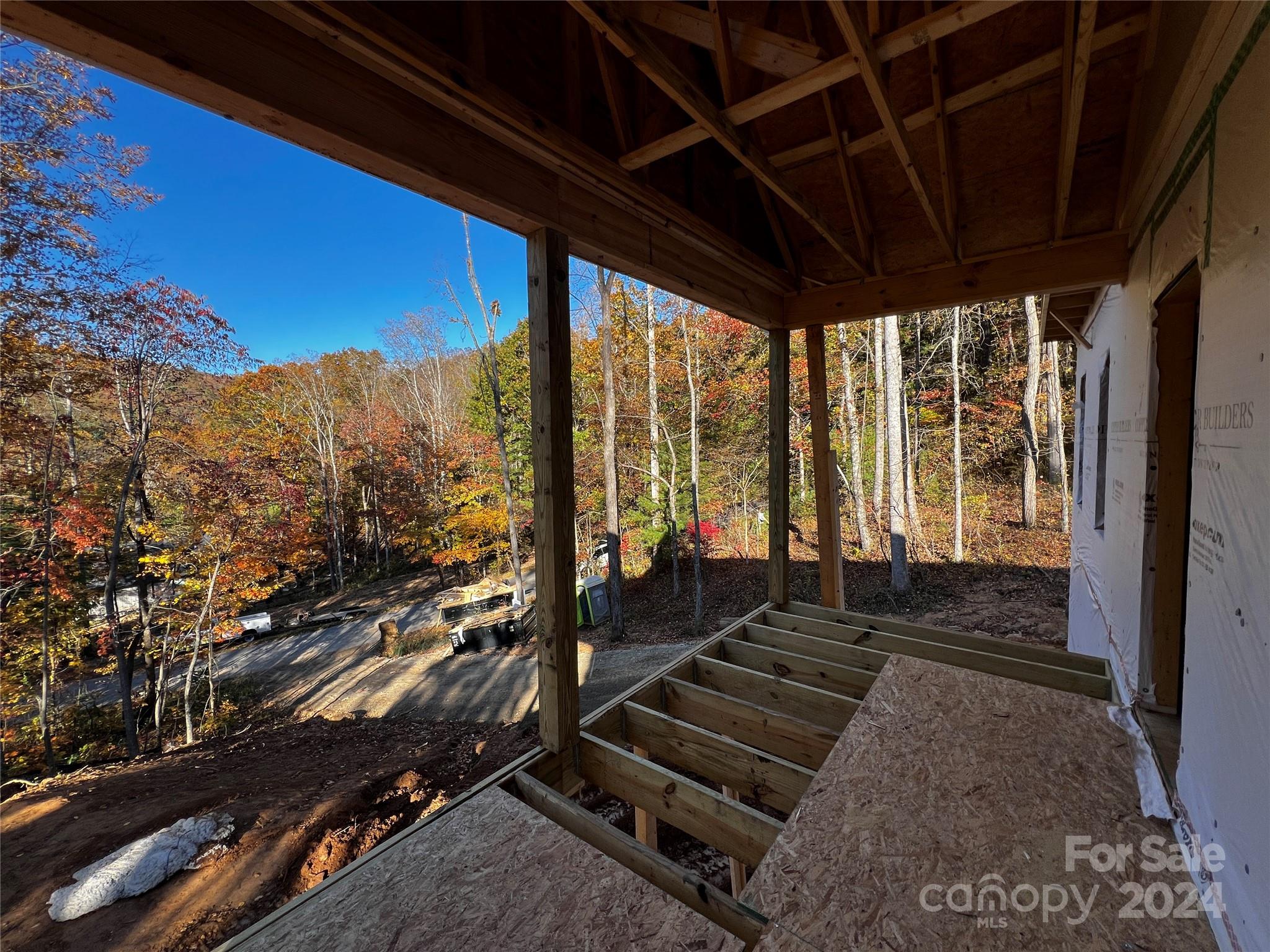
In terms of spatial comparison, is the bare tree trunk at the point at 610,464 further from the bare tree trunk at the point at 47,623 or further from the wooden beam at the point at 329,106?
the bare tree trunk at the point at 47,623

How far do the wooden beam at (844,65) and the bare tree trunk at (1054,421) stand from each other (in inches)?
497

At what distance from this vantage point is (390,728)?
23.8 ft

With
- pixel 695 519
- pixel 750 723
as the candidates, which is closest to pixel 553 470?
pixel 750 723

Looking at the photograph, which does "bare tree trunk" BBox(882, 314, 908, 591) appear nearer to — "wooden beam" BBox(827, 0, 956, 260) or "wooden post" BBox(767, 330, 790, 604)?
"wooden post" BBox(767, 330, 790, 604)

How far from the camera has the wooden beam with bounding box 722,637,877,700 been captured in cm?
294

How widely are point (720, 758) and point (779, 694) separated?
0.70 m

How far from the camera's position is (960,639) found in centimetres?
334

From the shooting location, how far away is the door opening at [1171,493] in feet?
7.34

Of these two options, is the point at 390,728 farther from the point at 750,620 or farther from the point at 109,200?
the point at 109,200

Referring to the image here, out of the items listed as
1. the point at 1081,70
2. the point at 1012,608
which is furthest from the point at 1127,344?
the point at 1012,608

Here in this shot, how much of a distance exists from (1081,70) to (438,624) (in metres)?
14.0

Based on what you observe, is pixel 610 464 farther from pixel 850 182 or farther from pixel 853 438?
pixel 850 182

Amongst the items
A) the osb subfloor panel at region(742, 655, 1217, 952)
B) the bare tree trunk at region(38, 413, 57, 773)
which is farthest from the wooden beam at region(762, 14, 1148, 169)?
the bare tree trunk at region(38, 413, 57, 773)

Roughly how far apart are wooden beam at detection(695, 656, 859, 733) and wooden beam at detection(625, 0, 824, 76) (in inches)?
113
